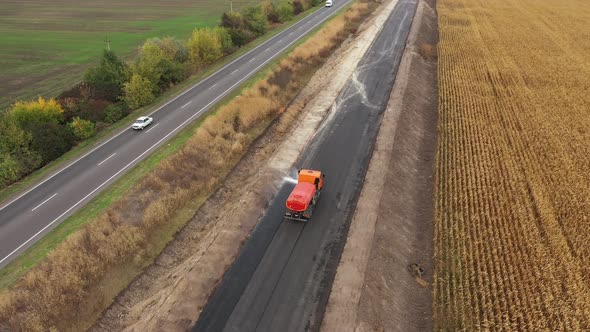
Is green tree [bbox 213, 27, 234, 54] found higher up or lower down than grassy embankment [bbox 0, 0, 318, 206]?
higher up

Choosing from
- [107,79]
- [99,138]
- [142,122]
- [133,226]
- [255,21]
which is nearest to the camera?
[133,226]

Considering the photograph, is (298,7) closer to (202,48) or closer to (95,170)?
(202,48)

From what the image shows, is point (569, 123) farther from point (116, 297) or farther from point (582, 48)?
point (116, 297)

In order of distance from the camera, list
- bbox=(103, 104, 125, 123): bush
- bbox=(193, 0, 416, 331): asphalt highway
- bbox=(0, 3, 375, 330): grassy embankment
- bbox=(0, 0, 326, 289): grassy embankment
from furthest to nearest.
A: bbox=(103, 104, 125, 123): bush
bbox=(0, 0, 326, 289): grassy embankment
bbox=(0, 3, 375, 330): grassy embankment
bbox=(193, 0, 416, 331): asphalt highway

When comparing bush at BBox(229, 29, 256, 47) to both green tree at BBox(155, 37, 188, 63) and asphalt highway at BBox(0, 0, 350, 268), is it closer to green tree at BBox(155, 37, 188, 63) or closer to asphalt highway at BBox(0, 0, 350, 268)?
green tree at BBox(155, 37, 188, 63)

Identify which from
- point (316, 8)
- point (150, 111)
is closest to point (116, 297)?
point (150, 111)

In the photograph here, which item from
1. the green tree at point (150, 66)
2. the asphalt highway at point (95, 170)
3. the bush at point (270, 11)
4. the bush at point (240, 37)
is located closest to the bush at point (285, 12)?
the bush at point (270, 11)

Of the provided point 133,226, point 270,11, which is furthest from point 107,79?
point 270,11

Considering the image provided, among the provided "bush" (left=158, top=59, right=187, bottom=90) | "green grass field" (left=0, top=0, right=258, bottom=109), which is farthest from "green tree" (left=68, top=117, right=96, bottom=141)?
"green grass field" (left=0, top=0, right=258, bottom=109)
